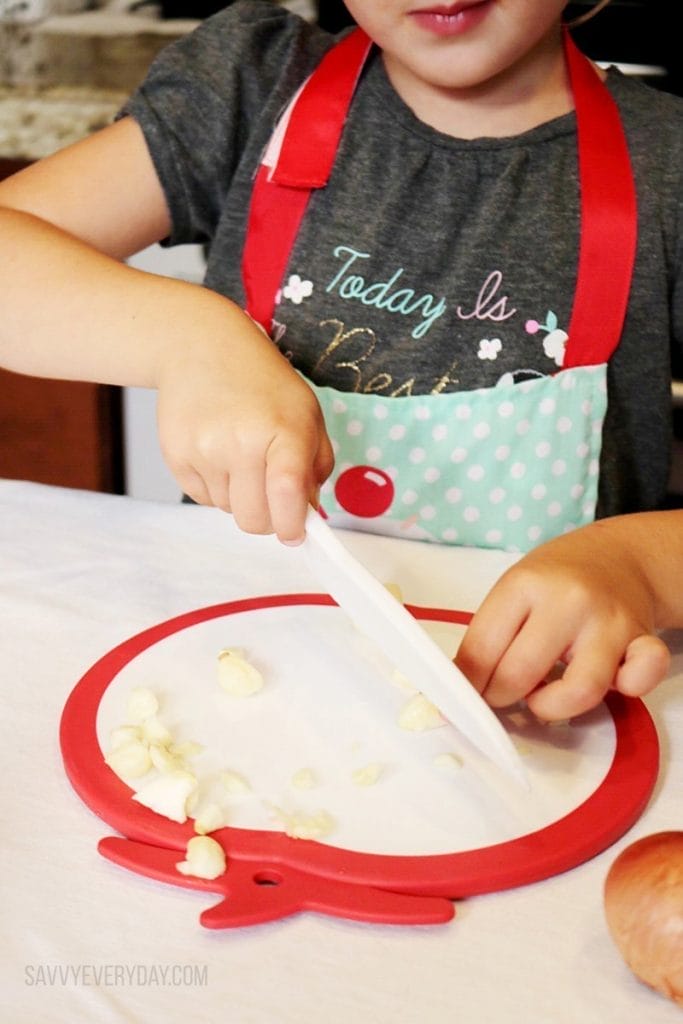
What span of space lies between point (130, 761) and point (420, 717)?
0.43 feet

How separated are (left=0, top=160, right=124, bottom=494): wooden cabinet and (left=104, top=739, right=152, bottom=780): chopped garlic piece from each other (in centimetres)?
122

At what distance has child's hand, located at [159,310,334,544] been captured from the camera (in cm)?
55

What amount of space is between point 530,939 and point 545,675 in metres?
0.15

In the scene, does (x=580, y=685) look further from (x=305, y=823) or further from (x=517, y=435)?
(x=517, y=435)

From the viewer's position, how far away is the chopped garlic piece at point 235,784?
1.57 feet

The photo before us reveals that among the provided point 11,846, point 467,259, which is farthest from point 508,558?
point 11,846

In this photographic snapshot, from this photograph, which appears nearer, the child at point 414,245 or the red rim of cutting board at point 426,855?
the red rim of cutting board at point 426,855

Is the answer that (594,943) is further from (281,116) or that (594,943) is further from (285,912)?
(281,116)

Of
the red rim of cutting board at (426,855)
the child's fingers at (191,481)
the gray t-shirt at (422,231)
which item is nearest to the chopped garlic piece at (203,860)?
the red rim of cutting board at (426,855)

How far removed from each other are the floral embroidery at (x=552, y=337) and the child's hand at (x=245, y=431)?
0.28 meters

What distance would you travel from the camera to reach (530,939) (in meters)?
0.42

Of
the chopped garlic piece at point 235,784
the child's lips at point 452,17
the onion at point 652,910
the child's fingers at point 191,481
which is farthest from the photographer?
the child's lips at point 452,17

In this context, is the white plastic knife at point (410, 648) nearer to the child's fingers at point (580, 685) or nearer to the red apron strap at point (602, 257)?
→ the child's fingers at point (580, 685)

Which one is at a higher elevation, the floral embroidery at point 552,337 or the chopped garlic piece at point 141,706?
the floral embroidery at point 552,337
